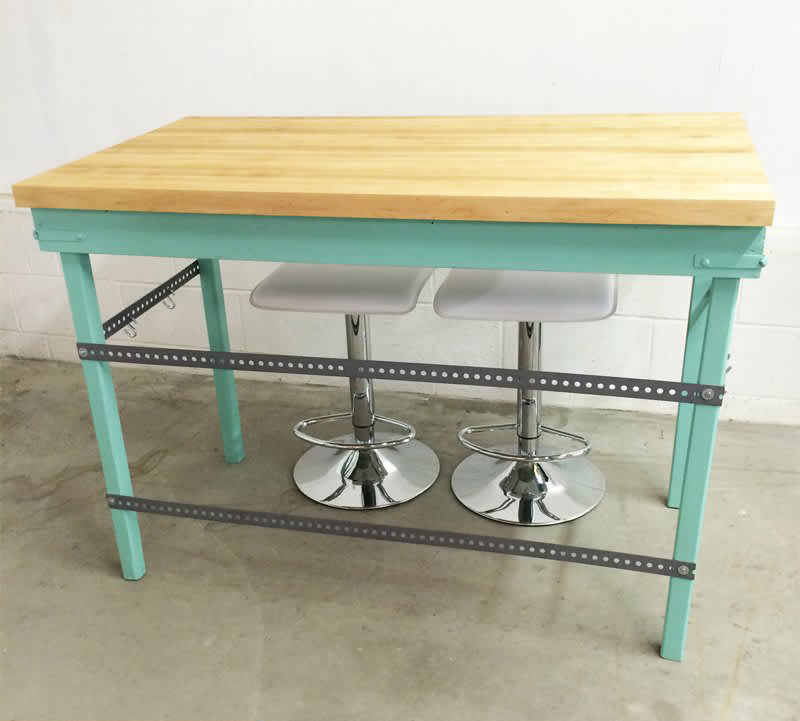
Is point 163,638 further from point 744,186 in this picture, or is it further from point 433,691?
point 744,186

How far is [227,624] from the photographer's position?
2092 mm

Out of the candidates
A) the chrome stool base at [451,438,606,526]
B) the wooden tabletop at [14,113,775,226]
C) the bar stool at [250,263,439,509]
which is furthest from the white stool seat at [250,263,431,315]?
the chrome stool base at [451,438,606,526]

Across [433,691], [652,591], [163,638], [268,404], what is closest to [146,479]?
[268,404]

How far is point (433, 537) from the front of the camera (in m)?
1.98

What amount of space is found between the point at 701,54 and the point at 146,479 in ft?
6.96

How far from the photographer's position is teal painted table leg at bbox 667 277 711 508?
2191mm

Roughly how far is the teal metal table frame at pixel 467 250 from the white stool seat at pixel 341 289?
13.5 inches

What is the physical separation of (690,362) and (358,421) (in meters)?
0.96

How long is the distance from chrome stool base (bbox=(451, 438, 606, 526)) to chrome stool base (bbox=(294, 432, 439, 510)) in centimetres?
12

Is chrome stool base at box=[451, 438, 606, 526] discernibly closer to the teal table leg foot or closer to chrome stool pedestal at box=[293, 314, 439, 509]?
chrome stool pedestal at box=[293, 314, 439, 509]

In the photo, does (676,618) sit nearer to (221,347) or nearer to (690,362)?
(690,362)

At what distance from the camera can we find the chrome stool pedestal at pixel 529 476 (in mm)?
2355

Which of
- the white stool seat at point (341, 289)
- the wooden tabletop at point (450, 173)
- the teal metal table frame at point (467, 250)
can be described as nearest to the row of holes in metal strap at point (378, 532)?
the teal metal table frame at point (467, 250)

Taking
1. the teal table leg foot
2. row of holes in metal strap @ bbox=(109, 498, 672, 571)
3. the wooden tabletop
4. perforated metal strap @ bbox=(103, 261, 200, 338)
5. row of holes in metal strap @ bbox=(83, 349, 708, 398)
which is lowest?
the teal table leg foot
